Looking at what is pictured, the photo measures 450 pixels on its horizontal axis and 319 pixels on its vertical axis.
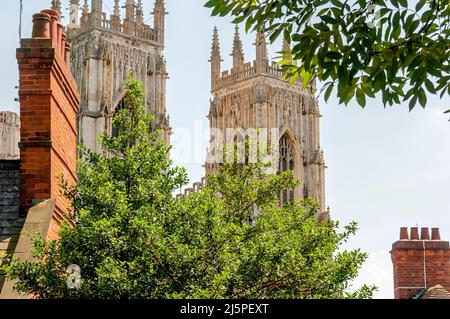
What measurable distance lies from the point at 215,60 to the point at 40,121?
7055cm

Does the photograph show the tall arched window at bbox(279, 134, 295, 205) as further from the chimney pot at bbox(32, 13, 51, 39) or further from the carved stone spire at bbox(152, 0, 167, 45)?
the chimney pot at bbox(32, 13, 51, 39)

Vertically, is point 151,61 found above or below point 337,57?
above

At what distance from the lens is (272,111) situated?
265ft

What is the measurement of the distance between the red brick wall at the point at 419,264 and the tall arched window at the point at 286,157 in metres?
59.9

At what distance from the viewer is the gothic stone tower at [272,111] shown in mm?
80312

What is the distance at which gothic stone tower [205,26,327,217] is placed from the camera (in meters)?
80.3

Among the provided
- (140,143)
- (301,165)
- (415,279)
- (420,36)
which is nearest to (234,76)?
(301,165)

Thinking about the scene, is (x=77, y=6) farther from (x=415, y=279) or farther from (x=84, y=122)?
(x=415, y=279)

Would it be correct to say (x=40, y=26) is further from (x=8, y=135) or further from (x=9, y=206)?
(x=8, y=135)

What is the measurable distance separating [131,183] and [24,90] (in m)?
1.77

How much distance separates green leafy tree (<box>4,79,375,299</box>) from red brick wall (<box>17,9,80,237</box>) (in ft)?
0.96

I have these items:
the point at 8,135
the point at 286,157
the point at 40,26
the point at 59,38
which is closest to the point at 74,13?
the point at 286,157

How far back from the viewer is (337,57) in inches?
340

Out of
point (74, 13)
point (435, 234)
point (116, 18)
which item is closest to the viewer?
point (435, 234)
